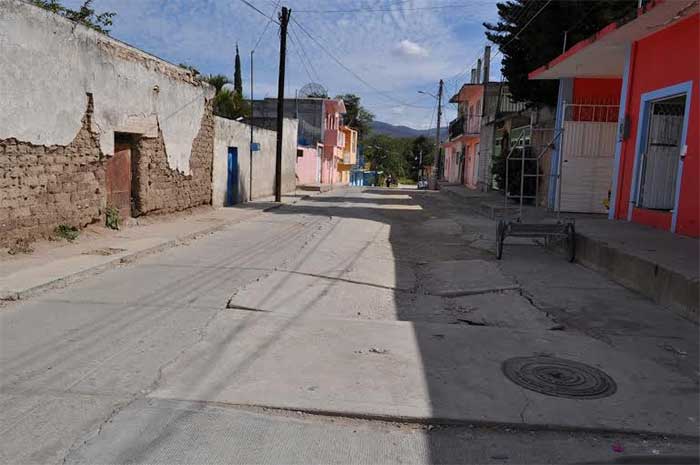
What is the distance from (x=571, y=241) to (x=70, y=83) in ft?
30.0

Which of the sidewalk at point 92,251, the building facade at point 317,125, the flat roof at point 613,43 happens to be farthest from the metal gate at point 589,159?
the building facade at point 317,125

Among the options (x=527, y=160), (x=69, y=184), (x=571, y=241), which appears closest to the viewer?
(x=571, y=241)

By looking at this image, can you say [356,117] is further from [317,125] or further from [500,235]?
[500,235]

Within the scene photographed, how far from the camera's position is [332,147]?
4816 centimetres

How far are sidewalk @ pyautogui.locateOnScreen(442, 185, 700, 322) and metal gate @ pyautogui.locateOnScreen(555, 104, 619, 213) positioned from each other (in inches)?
151

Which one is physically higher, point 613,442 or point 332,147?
point 332,147

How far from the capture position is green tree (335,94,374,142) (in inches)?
3000

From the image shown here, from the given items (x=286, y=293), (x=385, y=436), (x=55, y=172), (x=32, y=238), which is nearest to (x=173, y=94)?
(x=55, y=172)

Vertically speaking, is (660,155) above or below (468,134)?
below

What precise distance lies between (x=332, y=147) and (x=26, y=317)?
43396mm

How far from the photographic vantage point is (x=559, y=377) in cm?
431

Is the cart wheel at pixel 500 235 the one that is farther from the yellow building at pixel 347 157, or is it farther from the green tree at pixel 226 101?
the yellow building at pixel 347 157

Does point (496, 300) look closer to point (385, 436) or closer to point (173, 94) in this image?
point (385, 436)

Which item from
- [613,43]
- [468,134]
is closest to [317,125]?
[468,134]
